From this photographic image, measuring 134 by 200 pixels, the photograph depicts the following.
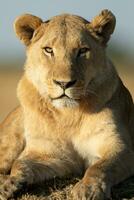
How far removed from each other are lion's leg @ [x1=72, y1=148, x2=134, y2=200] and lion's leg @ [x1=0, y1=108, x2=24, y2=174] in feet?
3.61

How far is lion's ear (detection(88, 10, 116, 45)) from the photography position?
6762 millimetres

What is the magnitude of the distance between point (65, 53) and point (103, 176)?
3.29 feet

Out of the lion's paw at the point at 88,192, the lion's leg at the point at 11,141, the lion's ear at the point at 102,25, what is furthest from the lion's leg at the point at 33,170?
the lion's ear at the point at 102,25

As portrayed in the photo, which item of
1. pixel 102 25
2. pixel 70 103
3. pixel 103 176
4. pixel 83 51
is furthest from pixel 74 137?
pixel 102 25

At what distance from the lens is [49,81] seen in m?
6.26

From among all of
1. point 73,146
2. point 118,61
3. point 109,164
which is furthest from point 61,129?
point 118,61

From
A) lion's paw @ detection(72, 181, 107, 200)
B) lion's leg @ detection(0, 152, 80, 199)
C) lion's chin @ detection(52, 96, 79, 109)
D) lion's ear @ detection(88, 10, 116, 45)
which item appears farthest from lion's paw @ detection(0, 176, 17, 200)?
lion's ear @ detection(88, 10, 116, 45)

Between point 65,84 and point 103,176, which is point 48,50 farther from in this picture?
point 103,176

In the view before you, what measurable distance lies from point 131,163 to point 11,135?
1333 millimetres

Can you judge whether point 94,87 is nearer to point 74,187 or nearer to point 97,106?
point 97,106

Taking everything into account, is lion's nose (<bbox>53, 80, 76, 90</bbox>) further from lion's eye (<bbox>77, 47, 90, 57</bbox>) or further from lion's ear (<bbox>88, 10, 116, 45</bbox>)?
lion's ear (<bbox>88, 10, 116, 45</bbox>)

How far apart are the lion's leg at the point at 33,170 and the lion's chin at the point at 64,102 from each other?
1.55 ft

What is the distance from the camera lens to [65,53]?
6344 millimetres

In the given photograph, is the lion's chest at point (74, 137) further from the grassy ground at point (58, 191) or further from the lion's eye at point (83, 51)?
the lion's eye at point (83, 51)
